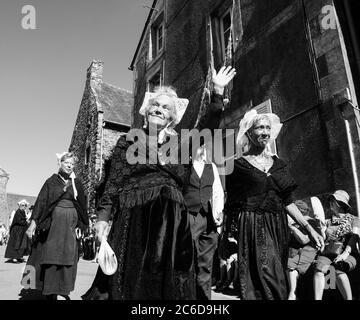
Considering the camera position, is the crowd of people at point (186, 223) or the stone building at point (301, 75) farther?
the stone building at point (301, 75)

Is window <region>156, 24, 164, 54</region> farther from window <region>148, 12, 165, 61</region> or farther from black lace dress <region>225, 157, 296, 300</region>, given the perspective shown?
black lace dress <region>225, 157, 296, 300</region>

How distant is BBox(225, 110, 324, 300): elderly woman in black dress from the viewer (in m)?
2.95

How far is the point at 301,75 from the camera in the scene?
6.75 meters

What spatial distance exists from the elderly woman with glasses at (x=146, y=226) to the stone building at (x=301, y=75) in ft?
12.8

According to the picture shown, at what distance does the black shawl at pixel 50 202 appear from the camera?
4.76m

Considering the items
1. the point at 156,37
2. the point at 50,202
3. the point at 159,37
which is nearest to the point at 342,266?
the point at 50,202

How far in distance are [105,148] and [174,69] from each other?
9.25 meters

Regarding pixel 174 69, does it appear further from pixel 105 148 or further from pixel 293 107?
pixel 105 148

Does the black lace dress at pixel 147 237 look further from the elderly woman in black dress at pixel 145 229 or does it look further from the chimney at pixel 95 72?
the chimney at pixel 95 72

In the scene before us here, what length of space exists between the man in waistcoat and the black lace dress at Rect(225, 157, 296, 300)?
1377mm

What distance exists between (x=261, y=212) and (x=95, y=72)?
73.9ft
